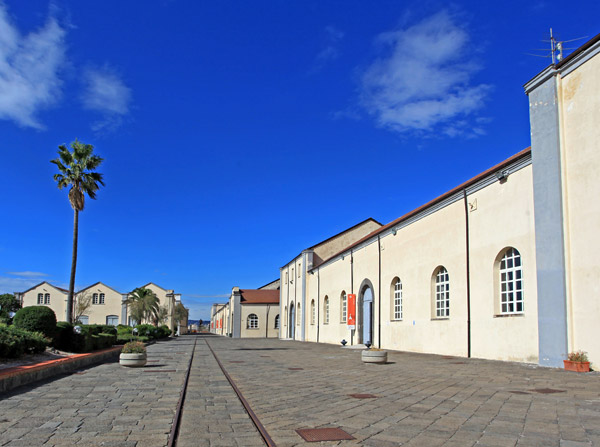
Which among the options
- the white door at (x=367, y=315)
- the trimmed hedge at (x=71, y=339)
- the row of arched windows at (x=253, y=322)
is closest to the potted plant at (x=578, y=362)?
the white door at (x=367, y=315)

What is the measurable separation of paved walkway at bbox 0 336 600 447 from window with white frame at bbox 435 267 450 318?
7.89 meters

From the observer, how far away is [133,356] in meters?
16.0

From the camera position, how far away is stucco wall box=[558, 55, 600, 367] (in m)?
12.5

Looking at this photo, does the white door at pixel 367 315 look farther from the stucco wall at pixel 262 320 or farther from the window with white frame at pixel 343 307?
the stucco wall at pixel 262 320

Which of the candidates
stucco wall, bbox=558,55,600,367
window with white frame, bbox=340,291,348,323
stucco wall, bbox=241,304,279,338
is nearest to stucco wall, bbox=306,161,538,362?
stucco wall, bbox=558,55,600,367

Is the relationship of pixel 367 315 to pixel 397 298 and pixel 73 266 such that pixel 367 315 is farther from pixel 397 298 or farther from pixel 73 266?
pixel 73 266

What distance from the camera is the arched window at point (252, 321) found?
5991 cm

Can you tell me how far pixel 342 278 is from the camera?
3531cm

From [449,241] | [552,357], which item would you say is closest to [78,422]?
[552,357]

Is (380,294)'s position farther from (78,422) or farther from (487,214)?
(78,422)

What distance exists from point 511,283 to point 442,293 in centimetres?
475

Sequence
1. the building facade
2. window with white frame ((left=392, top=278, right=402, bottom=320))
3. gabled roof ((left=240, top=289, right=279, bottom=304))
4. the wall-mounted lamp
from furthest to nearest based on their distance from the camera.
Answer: gabled roof ((left=240, top=289, right=279, bottom=304))
window with white frame ((left=392, top=278, right=402, bottom=320))
the wall-mounted lamp
the building facade

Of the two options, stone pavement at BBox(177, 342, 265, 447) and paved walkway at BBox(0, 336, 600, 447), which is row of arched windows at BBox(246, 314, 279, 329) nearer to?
paved walkway at BBox(0, 336, 600, 447)

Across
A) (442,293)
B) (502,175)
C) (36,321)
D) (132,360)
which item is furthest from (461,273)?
(36,321)
